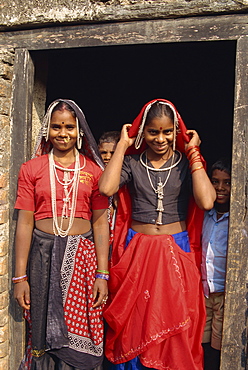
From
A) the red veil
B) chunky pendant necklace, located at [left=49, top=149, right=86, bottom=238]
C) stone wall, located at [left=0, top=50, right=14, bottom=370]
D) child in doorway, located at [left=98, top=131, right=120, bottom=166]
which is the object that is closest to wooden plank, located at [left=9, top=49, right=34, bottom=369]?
stone wall, located at [left=0, top=50, right=14, bottom=370]

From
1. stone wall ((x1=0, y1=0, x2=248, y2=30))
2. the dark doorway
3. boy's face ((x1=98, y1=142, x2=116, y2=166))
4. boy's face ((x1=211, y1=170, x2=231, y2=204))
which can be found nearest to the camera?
stone wall ((x1=0, y1=0, x2=248, y2=30))

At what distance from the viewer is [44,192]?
8.28 feet

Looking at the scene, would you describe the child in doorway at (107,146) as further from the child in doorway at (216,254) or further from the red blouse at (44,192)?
the child in doorway at (216,254)

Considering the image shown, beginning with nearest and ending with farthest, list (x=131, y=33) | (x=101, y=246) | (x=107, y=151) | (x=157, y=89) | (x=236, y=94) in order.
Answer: (x=236, y=94) < (x=131, y=33) < (x=101, y=246) < (x=107, y=151) < (x=157, y=89)

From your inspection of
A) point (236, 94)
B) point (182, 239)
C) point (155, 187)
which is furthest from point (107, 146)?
point (236, 94)

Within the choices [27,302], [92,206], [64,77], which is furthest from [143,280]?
[64,77]

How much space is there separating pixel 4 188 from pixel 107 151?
0.85 meters

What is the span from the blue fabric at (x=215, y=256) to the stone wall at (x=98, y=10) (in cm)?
140

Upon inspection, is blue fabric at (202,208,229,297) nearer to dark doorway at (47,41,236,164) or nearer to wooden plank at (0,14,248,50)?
wooden plank at (0,14,248,50)

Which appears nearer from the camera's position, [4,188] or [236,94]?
[236,94]

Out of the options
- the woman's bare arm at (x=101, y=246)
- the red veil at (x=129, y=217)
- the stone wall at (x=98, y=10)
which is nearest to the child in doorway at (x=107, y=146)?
the red veil at (x=129, y=217)

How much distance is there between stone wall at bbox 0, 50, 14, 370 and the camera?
2703 mm

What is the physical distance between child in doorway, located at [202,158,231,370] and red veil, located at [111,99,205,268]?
0.07 meters

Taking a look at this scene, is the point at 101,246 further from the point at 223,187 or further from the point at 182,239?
the point at 223,187
